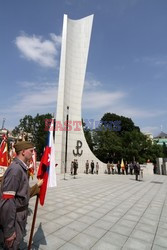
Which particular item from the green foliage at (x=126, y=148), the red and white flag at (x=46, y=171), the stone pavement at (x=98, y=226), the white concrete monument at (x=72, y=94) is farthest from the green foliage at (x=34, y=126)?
the red and white flag at (x=46, y=171)

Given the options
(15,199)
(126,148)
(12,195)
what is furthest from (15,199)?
(126,148)

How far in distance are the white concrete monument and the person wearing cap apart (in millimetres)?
18028

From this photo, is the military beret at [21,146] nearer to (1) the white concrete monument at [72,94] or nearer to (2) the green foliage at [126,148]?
(1) the white concrete monument at [72,94]

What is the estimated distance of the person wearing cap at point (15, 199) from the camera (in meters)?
2.16

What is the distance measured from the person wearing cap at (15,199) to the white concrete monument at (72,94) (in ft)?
59.1

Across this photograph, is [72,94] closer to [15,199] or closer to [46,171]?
[46,171]

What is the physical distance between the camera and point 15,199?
2385 millimetres

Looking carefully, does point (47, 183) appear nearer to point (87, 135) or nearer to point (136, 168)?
point (136, 168)

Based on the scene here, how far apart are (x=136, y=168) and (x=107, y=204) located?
34.2 feet

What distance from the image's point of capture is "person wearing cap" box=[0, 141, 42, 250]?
216 centimetres

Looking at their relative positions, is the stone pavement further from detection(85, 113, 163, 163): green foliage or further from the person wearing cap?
detection(85, 113, 163, 163): green foliage

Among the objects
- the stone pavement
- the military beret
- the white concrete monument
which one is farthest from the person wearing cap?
the white concrete monument

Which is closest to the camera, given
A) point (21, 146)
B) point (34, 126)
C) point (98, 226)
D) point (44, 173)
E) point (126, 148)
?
point (21, 146)

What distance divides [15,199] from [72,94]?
71.6ft
